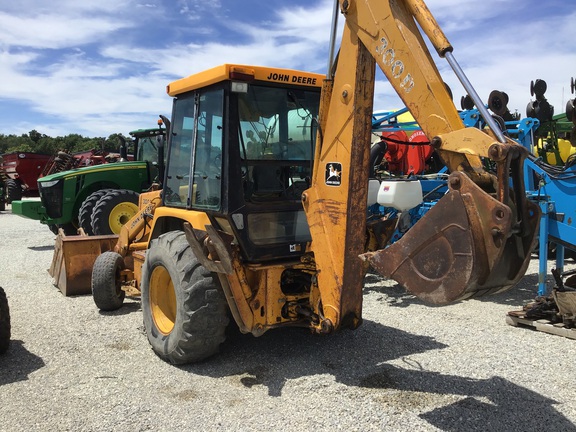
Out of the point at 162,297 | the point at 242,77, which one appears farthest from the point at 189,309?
the point at 242,77

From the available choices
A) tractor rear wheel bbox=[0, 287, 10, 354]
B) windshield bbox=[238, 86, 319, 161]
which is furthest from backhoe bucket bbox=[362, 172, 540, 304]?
tractor rear wheel bbox=[0, 287, 10, 354]

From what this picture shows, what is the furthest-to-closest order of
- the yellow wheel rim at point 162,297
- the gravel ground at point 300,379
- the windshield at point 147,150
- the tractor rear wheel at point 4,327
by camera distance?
the windshield at point 147,150, the yellow wheel rim at point 162,297, the tractor rear wheel at point 4,327, the gravel ground at point 300,379

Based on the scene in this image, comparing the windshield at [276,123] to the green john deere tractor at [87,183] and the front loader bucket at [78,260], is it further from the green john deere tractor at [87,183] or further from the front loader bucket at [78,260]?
the green john deere tractor at [87,183]

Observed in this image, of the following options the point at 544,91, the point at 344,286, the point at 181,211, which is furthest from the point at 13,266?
the point at 544,91

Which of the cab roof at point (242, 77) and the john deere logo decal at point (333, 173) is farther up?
the cab roof at point (242, 77)

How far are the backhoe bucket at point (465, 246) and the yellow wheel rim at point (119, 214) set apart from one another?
7.60m

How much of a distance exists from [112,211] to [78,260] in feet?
9.22

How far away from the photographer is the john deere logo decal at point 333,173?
3.68m

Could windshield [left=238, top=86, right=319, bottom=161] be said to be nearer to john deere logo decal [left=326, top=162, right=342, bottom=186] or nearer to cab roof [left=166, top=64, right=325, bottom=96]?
cab roof [left=166, top=64, right=325, bottom=96]

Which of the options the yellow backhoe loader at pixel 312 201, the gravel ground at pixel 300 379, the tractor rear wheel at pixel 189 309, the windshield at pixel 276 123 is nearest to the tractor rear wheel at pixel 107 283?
the gravel ground at pixel 300 379

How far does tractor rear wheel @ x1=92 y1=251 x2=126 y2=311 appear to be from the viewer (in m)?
5.98

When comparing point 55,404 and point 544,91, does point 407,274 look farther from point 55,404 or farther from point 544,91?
point 544,91

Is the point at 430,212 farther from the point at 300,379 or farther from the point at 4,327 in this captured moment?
the point at 4,327

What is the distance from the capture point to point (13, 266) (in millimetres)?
9289
